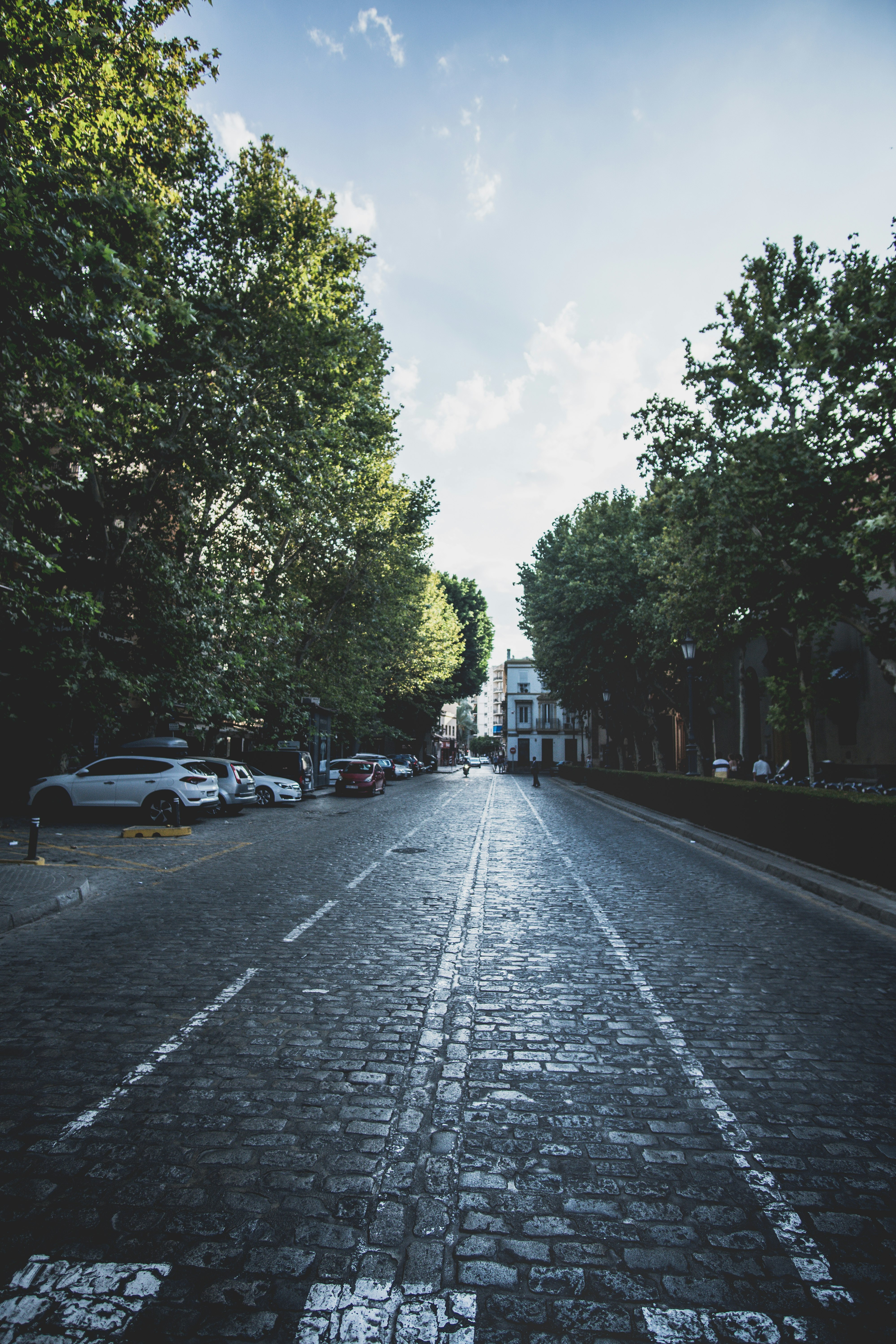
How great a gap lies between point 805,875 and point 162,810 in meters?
13.4

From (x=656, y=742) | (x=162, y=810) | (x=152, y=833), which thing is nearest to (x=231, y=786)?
(x=162, y=810)

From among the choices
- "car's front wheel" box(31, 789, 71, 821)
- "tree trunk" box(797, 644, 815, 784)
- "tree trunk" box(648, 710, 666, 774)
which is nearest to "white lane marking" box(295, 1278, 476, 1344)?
"car's front wheel" box(31, 789, 71, 821)

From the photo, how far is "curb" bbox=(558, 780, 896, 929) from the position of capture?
7.96 m

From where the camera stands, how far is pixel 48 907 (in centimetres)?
785

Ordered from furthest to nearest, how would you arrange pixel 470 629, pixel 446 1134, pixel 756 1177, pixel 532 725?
1. pixel 532 725
2. pixel 470 629
3. pixel 446 1134
4. pixel 756 1177

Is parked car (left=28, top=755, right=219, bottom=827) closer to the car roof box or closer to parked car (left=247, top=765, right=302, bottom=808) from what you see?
the car roof box

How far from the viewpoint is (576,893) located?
29.7 feet

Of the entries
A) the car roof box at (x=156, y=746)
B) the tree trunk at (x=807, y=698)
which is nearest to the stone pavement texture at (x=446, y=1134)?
the car roof box at (x=156, y=746)

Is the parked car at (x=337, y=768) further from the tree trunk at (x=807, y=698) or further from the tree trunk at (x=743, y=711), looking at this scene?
the tree trunk at (x=743, y=711)

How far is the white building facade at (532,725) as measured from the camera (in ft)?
281

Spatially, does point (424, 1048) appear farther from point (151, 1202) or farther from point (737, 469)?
point (737, 469)

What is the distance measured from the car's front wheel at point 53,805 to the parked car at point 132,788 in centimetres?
2

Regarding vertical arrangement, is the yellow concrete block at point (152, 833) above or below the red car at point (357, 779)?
below

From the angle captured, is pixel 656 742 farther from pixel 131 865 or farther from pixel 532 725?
pixel 532 725
